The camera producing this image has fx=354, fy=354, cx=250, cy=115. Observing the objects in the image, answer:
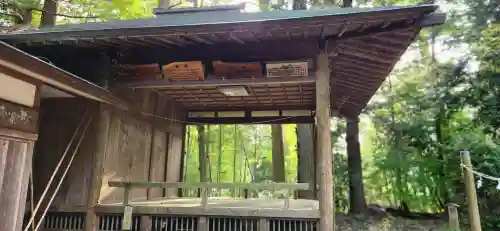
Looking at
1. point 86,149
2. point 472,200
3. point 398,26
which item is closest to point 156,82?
point 86,149

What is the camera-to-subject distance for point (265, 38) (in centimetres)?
521

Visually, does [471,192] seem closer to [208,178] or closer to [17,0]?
[17,0]

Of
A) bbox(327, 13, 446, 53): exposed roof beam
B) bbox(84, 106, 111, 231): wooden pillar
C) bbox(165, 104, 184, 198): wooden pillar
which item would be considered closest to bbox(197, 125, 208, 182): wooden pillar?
bbox(165, 104, 184, 198): wooden pillar

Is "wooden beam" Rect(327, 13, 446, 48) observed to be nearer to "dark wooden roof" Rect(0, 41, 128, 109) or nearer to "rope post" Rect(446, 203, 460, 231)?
"dark wooden roof" Rect(0, 41, 128, 109)

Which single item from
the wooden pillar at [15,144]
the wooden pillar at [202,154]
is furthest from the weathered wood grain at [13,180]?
the wooden pillar at [202,154]

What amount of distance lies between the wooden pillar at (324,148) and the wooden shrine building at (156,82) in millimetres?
15

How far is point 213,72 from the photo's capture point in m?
5.61

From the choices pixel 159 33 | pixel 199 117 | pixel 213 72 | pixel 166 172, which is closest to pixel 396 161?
pixel 199 117

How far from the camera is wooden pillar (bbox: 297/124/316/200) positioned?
33.9 feet

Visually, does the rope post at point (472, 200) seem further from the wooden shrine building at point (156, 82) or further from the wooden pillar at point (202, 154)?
the wooden pillar at point (202, 154)

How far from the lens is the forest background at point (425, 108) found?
30.2ft

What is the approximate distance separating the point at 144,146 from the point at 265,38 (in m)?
3.65

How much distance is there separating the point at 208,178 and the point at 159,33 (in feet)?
35.9

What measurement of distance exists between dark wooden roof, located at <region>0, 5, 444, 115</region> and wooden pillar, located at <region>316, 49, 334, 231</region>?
30cm
